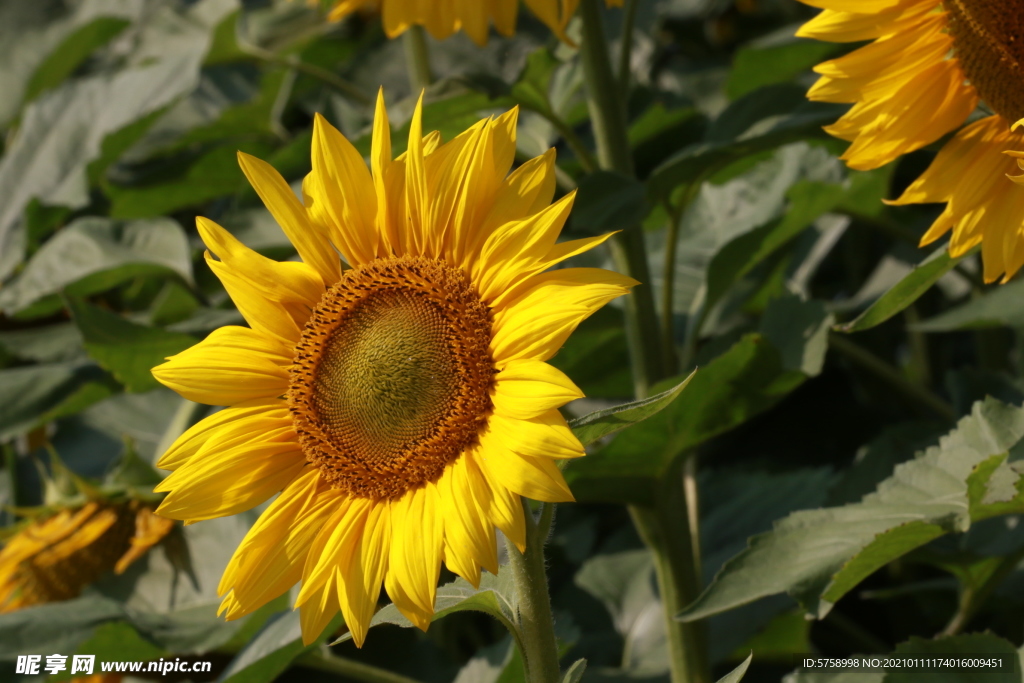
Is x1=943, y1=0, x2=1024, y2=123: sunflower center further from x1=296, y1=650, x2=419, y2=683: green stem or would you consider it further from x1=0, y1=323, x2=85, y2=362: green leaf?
→ x1=0, y1=323, x2=85, y2=362: green leaf

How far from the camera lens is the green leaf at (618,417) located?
743 millimetres

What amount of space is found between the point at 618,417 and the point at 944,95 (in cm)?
50

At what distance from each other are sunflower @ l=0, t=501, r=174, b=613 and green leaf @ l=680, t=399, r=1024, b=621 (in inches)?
32.7

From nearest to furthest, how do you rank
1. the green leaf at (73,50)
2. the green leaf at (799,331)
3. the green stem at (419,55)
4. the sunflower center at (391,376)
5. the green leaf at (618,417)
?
the green leaf at (618,417) < the sunflower center at (391,376) < the green leaf at (799,331) < the green stem at (419,55) < the green leaf at (73,50)

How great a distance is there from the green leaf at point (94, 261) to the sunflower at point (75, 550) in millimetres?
337

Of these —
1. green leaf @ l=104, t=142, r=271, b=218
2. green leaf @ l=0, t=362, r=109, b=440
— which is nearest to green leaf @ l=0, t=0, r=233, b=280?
green leaf @ l=104, t=142, r=271, b=218

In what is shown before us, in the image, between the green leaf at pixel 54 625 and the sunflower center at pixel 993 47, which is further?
the green leaf at pixel 54 625

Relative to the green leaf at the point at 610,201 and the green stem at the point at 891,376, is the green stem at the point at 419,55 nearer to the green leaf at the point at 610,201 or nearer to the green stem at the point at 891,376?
the green leaf at the point at 610,201

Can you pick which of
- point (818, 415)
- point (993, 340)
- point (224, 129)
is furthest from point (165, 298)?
point (993, 340)

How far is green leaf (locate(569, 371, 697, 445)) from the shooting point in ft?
2.44

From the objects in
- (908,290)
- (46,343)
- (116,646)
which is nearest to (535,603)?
(908,290)

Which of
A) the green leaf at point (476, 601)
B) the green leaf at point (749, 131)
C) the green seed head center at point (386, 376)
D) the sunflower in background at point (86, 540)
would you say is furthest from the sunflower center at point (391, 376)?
the sunflower in background at point (86, 540)

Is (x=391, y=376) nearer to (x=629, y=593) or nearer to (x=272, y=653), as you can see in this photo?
(x=272, y=653)

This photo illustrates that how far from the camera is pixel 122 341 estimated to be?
1357 millimetres
